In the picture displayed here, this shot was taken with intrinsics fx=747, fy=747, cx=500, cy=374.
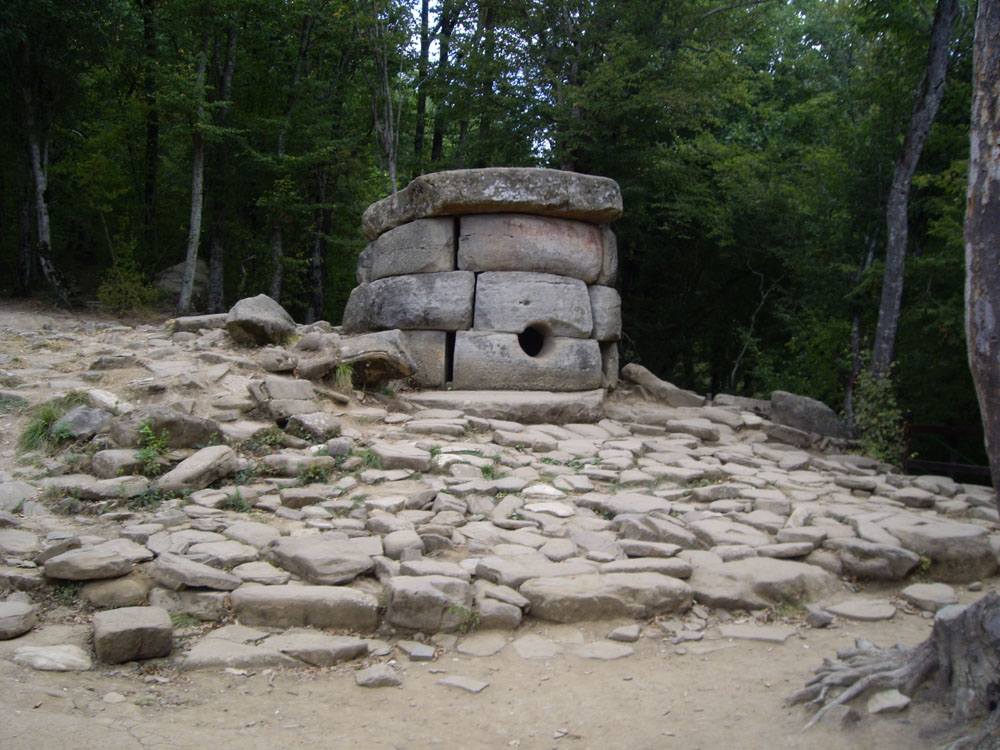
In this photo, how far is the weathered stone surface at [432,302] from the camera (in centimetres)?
788

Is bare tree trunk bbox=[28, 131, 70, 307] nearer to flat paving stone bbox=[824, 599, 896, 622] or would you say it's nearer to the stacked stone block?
the stacked stone block

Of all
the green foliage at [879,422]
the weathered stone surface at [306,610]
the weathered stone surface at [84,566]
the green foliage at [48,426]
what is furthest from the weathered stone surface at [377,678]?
the green foliage at [879,422]

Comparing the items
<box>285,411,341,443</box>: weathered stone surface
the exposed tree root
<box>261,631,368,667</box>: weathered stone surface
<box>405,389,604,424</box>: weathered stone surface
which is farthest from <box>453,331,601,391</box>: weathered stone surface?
the exposed tree root

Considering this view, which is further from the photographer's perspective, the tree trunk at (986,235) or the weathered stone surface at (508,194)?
the weathered stone surface at (508,194)

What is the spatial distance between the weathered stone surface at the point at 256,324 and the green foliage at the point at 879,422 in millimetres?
5825

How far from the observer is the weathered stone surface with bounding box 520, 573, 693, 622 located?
140 inches

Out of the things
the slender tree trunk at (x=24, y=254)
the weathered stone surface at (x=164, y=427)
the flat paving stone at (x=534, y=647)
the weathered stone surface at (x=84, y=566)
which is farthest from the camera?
the slender tree trunk at (x=24, y=254)

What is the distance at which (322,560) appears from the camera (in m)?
3.68

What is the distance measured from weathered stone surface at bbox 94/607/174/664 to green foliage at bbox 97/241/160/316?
35.6 feet

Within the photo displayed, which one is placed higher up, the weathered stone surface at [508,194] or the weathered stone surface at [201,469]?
the weathered stone surface at [508,194]

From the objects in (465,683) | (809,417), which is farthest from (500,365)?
(465,683)

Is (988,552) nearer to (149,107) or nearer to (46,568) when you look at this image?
(46,568)

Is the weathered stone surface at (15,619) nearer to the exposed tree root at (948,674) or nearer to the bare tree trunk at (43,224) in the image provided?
the exposed tree root at (948,674)

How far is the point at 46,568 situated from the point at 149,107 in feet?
38.7
